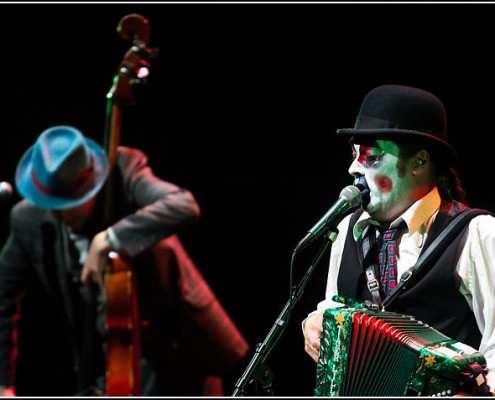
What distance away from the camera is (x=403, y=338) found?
2.86 metres

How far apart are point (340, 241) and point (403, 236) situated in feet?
1.05

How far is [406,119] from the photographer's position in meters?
3.28

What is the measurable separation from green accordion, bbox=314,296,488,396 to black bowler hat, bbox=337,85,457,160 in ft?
2.29

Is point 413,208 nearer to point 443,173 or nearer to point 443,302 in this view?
point 443,173

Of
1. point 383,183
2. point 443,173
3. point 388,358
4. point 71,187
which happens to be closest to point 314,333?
point 388,358

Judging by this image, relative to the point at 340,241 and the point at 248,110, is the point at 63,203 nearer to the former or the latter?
the point at 340,241

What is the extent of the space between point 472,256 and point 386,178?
47 centimetres

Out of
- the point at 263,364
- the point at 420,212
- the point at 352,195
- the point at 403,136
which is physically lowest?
the point at 263,364


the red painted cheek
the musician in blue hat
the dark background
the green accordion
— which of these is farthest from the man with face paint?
the dark background

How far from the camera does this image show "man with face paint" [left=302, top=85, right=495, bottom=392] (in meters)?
3.12

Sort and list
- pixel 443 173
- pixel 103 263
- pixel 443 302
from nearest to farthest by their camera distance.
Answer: pixel 103 263, pixel 443 302, pixel 443 173

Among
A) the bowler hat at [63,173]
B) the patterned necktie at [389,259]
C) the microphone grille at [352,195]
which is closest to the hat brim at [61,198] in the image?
the bowler hat at [63,173]

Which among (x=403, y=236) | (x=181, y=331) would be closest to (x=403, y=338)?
(x=403, y=236)

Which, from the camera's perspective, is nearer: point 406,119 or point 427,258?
point 427,258
